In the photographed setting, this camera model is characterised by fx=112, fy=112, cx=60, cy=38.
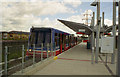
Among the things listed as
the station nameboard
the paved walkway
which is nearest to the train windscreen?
the paved walkway

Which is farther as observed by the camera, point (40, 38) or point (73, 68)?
point (40, 38)

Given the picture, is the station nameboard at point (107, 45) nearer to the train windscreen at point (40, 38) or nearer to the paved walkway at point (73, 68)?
the paved walkway at point (73, 68)

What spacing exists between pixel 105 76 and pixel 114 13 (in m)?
4.40

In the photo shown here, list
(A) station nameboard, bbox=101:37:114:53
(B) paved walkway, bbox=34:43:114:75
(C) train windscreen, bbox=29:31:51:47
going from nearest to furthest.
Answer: (B) paved walkway, bbox=34:43:114:75, (A) station nameboard, bbox=101:37:114:53, (C) train windscreen, bbox=29:31:51:47

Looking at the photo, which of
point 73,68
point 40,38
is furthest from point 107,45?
point 40,38

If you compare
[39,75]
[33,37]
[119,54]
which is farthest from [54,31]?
[119,54]

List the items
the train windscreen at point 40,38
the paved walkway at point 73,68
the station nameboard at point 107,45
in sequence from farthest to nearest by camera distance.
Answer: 1. the train windscreen at point 40,38
2. the station nameboard at point 107,45
3. the paved walkway at point 73,68

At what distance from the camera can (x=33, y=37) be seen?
9.42m

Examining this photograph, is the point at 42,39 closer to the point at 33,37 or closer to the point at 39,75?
the point at 33,37

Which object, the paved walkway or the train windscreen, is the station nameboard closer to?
the paved walkway

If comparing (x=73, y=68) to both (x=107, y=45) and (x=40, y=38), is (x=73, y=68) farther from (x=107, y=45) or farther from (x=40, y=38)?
(x=40, y=38)

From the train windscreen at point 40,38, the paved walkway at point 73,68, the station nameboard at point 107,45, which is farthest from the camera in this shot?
the train windscreen at point 40,38

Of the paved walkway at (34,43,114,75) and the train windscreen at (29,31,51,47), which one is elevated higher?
the train windscreen at (29,31,51,47)

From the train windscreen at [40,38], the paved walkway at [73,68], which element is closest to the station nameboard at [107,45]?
the paved walkway at [73,68]
